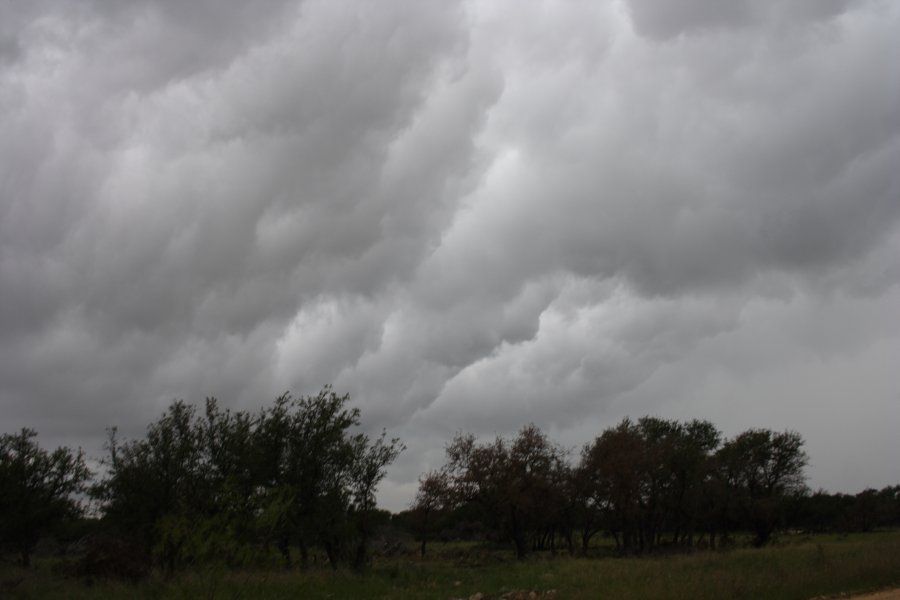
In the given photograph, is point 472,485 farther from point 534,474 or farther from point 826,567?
point 826,567

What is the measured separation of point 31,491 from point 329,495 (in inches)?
656

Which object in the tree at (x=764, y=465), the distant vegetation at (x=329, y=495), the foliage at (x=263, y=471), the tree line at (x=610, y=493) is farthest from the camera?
the tree at (x=764, y=465)

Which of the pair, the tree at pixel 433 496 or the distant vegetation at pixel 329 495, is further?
the tree at pixel 433 496

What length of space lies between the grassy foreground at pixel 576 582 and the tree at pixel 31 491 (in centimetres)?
568

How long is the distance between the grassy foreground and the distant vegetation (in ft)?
6.76

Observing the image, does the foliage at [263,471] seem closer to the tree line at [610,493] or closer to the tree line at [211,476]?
the tree line at [211,476]

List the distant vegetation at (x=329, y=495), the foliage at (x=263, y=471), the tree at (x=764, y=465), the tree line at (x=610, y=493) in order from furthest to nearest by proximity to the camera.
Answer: the tree at (x=764, y=465) → the tree line at (x=610, y=493) → the foliage at (x=263, y=471) → the distant vegetation at (x=329, y=495)

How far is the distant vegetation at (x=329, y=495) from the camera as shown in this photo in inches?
728

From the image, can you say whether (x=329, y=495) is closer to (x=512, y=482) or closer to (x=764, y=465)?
(x=512, y=482)

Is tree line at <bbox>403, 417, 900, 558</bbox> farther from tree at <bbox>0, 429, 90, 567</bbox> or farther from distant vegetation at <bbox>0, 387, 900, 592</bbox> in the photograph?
tree at <bbox>0, 429, 90, 567</bbox>

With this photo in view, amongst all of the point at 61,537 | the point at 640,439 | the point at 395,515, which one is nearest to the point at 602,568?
the point at 640,439

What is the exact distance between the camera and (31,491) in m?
40.2

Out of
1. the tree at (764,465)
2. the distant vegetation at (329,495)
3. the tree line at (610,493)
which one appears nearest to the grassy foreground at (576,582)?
the distant vegetation at (329,495)

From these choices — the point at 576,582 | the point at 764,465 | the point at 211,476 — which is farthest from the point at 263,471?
the point at 764,465
